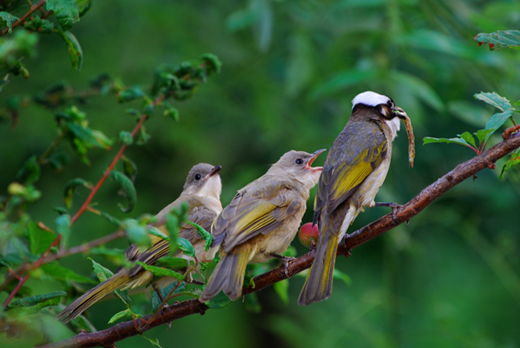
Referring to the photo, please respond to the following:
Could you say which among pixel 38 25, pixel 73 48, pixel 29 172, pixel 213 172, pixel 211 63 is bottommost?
pixel 213 172

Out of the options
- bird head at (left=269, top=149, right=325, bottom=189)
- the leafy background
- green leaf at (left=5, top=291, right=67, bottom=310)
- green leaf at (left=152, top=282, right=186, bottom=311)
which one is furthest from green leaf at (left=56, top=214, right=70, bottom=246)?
the leafy background

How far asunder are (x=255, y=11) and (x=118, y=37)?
2.45 meters

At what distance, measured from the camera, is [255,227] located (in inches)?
120

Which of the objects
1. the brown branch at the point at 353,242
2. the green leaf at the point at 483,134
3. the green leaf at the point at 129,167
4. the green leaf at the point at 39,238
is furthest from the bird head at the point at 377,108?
the green leaf at the point at 39,238

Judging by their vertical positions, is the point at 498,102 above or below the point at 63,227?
below

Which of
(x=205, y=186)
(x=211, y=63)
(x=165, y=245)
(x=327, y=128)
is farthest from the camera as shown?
(x=327, y=128)

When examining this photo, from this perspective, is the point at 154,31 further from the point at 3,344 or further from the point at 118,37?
the point at 3,344

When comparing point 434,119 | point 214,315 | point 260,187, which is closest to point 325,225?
point 260,187

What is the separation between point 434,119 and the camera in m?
5.90

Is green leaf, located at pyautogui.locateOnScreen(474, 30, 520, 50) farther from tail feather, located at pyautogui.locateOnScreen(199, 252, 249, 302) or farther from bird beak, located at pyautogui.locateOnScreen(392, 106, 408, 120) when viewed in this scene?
tail feather, located at pyautogui.locateOnScreen(199, 252, 249, 302)

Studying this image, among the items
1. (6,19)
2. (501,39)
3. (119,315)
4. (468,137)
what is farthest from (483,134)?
(6,19)

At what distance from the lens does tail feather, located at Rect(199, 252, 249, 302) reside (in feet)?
7.41

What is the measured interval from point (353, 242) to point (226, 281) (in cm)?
67

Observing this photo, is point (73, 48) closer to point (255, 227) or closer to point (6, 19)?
point (6, 19)
